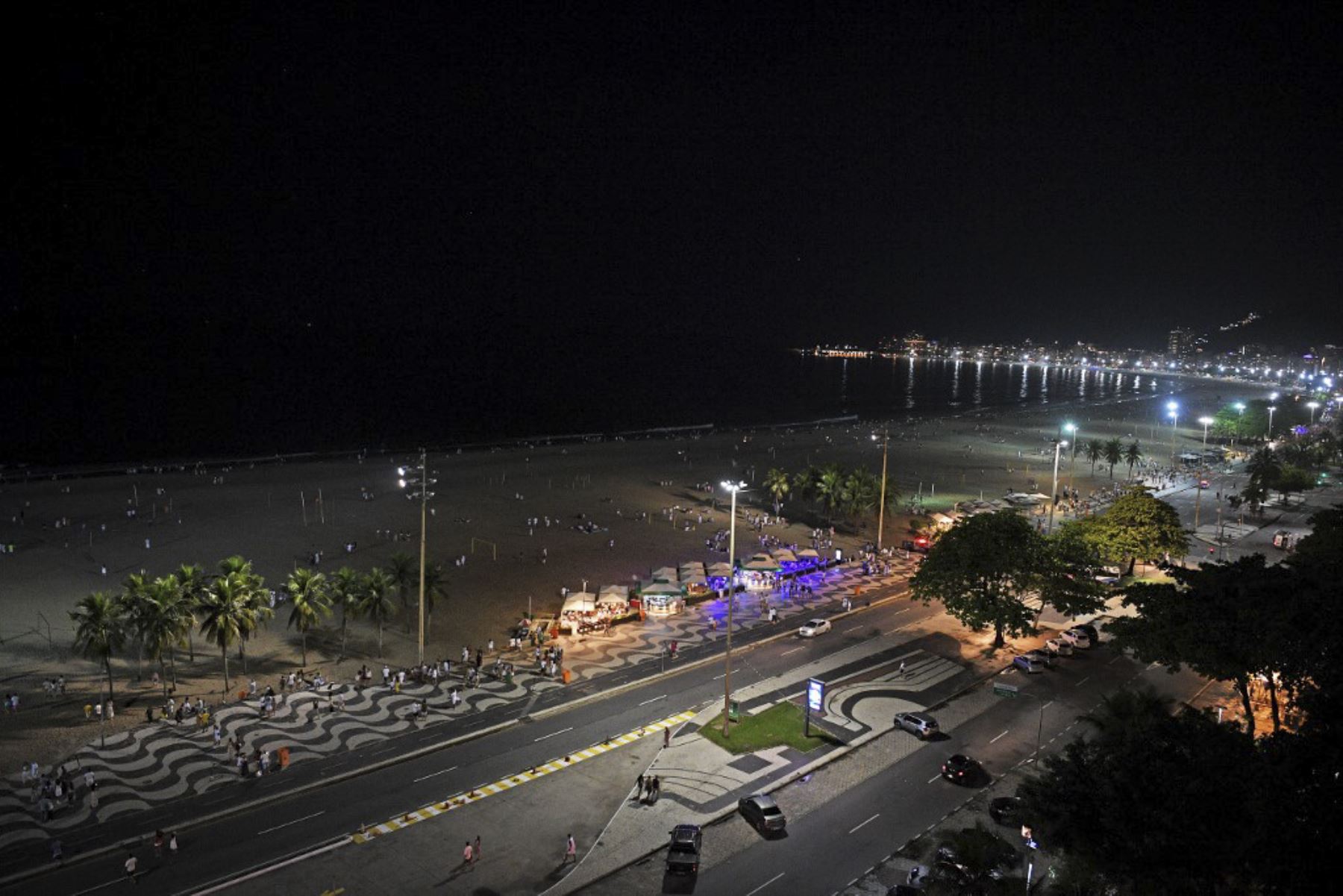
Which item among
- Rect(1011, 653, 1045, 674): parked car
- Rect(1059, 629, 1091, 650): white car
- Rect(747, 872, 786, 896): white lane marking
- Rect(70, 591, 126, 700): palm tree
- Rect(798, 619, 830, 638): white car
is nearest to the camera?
Rect(747, 872, 786, 896): white lane marking

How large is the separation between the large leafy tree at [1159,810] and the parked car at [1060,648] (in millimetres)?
23173

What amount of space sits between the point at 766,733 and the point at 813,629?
12043 mm

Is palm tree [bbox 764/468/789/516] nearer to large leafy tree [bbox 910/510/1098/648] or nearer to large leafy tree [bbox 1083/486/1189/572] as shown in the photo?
large leafy tree [bbox 1083/486/1189/572]

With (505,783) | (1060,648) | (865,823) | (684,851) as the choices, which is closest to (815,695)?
(865,823)

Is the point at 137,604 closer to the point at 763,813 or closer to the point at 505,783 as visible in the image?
the point at 505,783

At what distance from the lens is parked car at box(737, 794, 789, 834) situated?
24.4 m

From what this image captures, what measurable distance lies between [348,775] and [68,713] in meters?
13.9

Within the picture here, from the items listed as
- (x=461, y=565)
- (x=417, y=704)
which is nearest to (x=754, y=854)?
(x=417, y=704)

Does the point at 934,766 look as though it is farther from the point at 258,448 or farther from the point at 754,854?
the point at 258,448

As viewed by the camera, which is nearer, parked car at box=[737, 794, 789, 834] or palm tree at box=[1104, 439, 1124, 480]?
parked car at box=[737, 794, 789, 834]

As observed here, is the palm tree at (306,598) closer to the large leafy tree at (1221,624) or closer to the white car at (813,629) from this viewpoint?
the white car at (813,629)

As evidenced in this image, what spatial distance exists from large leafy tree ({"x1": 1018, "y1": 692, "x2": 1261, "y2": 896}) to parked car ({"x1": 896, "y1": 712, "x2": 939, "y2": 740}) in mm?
13355

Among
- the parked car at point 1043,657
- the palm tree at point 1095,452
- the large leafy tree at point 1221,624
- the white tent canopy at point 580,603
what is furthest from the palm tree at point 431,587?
the palm tree at point 1095,452

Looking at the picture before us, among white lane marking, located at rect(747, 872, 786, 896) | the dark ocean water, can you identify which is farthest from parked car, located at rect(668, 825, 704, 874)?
the dark ocean water
